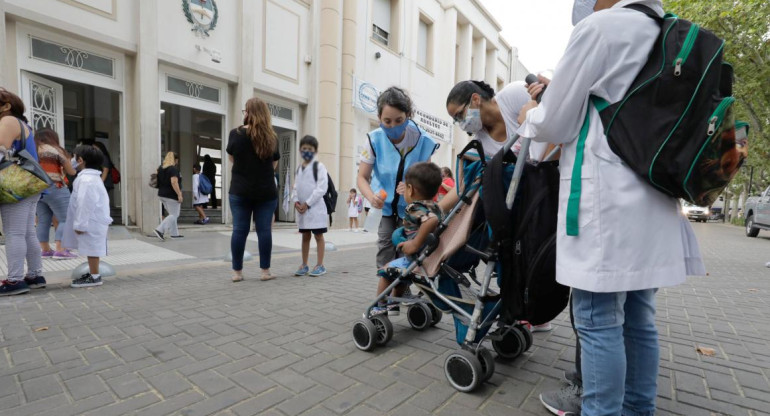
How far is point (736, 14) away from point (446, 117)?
10701 mm

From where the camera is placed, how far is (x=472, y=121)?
2.46 metres

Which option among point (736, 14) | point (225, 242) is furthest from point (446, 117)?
point (225, 242)

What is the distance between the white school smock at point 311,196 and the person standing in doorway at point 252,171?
0.52 metres

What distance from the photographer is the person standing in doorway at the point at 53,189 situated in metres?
5.09

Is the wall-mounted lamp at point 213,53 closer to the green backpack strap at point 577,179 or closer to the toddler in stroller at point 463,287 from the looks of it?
the toddler in stroller at point 463,287

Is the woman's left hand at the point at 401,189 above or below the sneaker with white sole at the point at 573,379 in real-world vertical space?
above

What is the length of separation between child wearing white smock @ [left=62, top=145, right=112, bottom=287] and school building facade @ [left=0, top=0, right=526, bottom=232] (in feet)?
13.8

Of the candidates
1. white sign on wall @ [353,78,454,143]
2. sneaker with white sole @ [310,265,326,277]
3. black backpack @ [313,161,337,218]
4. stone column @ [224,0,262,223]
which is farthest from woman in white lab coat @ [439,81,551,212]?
stone column @ [224,0,262,223]

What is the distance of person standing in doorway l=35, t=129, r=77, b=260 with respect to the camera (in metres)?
5.09

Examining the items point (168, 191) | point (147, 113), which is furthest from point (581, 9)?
point (147, 113)

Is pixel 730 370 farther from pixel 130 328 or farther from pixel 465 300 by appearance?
pixel 130 328

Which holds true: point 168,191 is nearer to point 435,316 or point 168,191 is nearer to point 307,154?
point 307,154

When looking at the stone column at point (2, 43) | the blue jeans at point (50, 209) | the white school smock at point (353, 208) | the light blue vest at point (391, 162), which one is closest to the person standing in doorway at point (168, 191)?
the blue jeans at point (50, 209)

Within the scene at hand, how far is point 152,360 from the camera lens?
2439 mm
